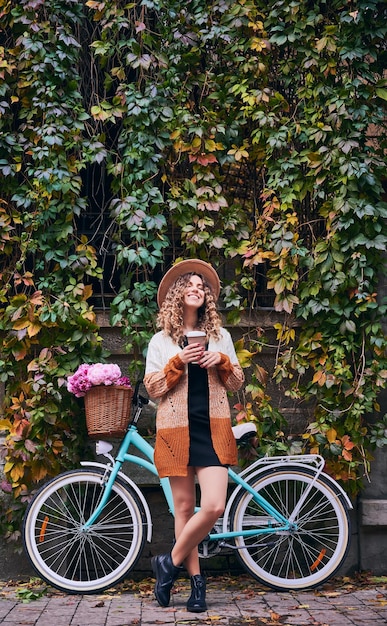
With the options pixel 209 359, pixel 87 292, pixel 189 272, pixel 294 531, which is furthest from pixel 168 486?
pixel 87 292

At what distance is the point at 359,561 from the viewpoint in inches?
262

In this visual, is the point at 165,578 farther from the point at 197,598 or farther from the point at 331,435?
the point at 331,435

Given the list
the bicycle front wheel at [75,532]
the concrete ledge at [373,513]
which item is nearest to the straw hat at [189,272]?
the bicycle front wheel at [75,532]

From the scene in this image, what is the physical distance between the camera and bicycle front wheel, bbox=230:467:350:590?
6000 millimetres

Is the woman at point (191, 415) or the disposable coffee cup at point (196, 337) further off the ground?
the disposable coffee cup at point (196, 337)

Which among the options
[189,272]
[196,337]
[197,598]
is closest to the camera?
[197,598]

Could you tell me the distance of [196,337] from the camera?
5570 millimetres

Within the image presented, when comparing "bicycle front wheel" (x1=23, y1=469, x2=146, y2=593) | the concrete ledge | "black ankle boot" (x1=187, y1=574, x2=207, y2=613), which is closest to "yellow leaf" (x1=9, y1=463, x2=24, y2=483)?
→ "bicycle front wheel" (x1=23, y1=469, x2=146, y2=593)

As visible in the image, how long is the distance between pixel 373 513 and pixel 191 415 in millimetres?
1902

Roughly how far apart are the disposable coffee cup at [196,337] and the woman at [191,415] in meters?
0.04

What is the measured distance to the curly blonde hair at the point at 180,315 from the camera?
5605 mm

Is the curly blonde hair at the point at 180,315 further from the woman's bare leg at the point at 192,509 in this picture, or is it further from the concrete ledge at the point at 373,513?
the concrete ledge at the point at 373,513

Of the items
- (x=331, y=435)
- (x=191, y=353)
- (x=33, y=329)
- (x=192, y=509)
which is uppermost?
(x=33, y=329)

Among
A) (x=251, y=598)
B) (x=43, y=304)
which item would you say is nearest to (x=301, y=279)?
(x=43, y=304)
